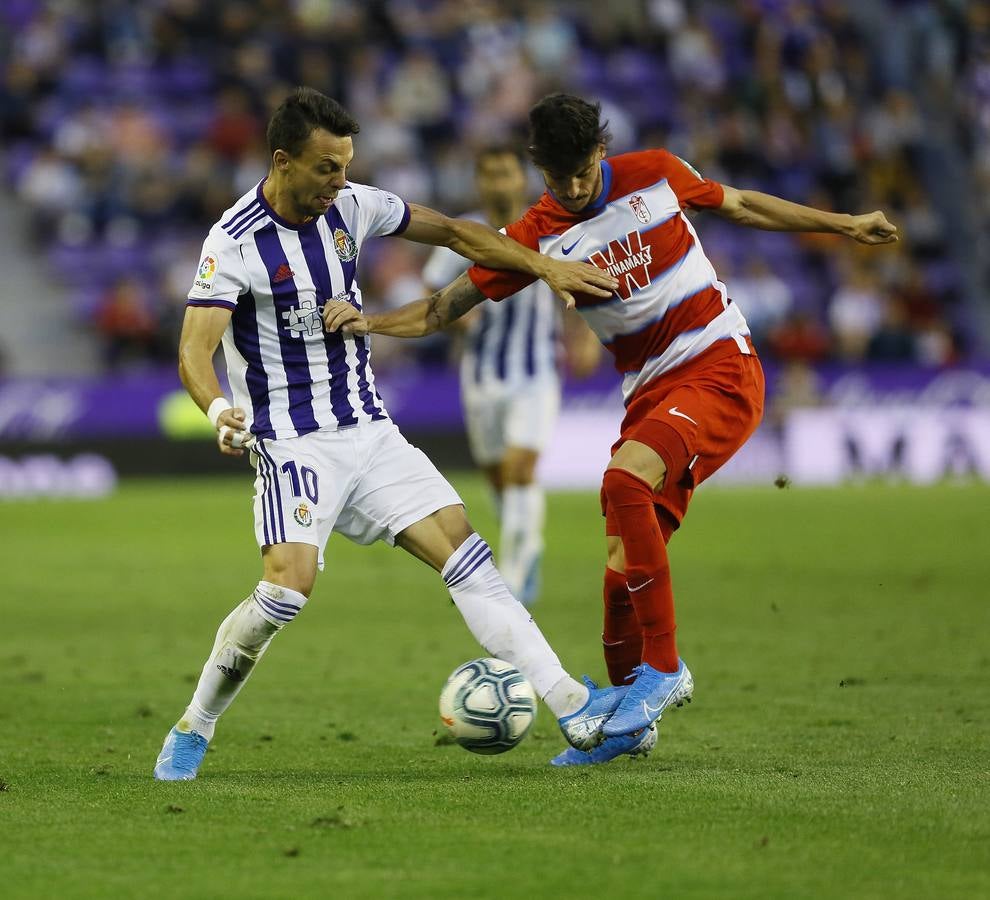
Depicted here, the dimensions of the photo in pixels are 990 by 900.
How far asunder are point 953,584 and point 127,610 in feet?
19.5

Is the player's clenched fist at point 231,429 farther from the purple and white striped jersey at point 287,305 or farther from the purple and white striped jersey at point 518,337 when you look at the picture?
the purple and white striped jersey at point 518,337

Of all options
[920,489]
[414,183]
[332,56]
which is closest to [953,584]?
[920,489]

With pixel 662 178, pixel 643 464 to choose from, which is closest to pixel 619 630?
pixel 643 464

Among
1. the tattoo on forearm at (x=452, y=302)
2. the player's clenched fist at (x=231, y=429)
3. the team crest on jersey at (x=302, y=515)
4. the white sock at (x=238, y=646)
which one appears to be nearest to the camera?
the player's clenched fist at (x=231, y=429)

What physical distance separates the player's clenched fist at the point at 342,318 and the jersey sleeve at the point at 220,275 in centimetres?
33

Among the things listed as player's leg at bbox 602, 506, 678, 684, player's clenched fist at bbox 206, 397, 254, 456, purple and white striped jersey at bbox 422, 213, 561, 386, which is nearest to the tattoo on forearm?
player's leg at bbox 602, 506, 678, 684

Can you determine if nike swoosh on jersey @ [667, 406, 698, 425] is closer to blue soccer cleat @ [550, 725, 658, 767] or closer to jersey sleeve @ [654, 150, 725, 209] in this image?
jersey sleeve @ [654, 150, 725, 209]

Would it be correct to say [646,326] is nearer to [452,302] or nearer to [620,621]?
[452,302]

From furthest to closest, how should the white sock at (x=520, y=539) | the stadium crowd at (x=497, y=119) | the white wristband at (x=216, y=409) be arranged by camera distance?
the stadium crowd at (x=497, y=119), the white sock at (x=520, y=539), the white wristband at (x=216, y=409)

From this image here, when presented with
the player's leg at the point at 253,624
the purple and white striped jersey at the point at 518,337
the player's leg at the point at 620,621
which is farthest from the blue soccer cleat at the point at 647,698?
the purple and white striped jersey at the point at 518,337

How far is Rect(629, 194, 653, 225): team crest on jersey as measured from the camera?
654 centimetres

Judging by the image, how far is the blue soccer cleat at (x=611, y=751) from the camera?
621 centimetres

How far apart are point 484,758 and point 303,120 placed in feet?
8.25

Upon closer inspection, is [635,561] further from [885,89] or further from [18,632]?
[885,89]
